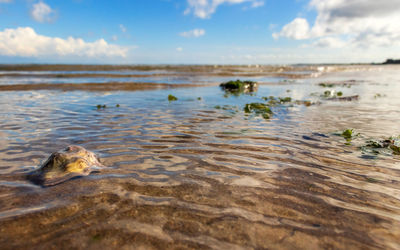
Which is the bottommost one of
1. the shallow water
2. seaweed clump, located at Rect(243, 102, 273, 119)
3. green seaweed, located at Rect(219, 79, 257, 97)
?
the shallow water

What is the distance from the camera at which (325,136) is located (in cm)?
481

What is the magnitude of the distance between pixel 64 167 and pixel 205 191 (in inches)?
75.7

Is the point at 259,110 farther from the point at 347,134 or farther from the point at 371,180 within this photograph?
the point at 371,180

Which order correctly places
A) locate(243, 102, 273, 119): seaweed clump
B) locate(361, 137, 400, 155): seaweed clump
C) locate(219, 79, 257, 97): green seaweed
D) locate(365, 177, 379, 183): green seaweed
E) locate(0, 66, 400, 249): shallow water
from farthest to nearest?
locate(219, 79, 257, 97): green seaweed
locate(243, 102, 273, 119): seaweed clump
locate(361, 137, 400, 155): seaweed clump
locate(365, 177, 379, 183): green seaweed
locate(0, 66, 400, 249): shallow water

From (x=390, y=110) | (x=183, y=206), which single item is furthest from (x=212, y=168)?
(x=390, y=110)

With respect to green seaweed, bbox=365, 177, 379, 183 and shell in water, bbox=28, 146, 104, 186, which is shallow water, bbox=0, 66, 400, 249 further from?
shell in water, bbox=28, 146, 104, 186

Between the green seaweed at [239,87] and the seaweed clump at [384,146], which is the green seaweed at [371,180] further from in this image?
the green seaweed at [239,87]

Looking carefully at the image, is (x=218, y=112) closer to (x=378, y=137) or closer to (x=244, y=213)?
(x=378, y=137)

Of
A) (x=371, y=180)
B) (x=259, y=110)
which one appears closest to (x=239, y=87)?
(x=259, y=110)

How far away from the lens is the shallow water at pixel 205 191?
1.98m

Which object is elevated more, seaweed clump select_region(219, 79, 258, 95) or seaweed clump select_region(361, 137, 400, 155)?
seaweed clump select_region(219, 79, 258, 95)

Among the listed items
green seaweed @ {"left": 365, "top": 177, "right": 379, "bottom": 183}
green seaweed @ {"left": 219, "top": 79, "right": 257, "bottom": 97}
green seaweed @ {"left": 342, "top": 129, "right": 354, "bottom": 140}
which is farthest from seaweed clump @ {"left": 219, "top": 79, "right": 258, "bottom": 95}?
green seaweed @ {"left": 365, "top": 177, "right": 379, "bottom": 183}

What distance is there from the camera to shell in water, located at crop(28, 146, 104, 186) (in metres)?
2.98

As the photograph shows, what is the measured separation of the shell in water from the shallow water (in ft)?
0.48
